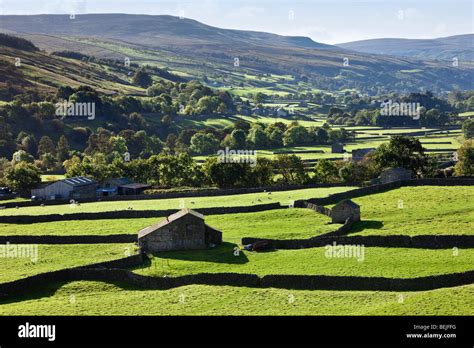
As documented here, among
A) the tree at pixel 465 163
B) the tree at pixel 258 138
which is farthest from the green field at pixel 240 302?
the tree at pixel 258 138

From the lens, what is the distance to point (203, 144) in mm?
155250

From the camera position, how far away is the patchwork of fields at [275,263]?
1816 inches

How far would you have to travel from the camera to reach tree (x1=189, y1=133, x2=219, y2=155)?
15500cm

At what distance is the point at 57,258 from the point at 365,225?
28.7 m

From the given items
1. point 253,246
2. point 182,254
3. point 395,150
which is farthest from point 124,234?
point 395,150

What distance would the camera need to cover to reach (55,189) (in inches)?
3782

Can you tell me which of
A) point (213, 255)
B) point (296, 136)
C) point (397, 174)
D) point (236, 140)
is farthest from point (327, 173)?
point (296, 136)

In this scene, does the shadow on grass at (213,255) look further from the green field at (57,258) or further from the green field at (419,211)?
the green field at (419,211)

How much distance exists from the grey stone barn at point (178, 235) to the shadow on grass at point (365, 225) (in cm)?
1382

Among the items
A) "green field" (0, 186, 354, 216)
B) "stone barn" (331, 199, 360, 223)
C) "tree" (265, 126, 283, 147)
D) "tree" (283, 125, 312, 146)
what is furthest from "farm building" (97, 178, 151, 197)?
"tree" (283, 125, 312, 146)

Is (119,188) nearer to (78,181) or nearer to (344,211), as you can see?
(78,181)

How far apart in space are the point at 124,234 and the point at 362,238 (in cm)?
2232

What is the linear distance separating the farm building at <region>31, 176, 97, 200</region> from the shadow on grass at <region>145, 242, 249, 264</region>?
3829cm
